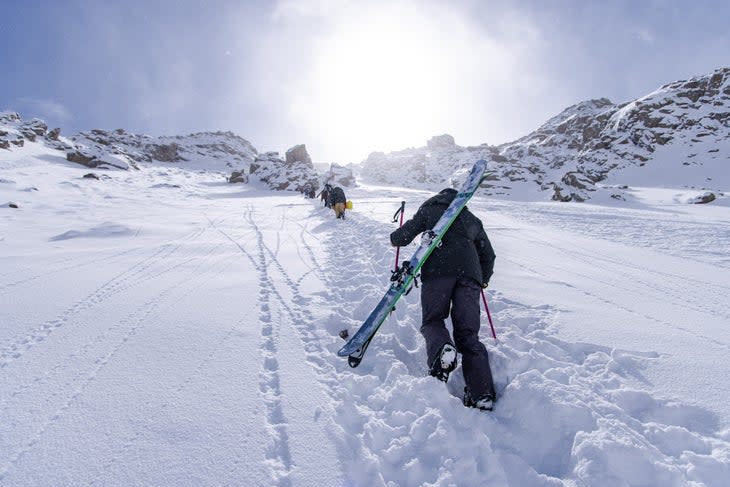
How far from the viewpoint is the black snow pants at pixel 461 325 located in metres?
2.88

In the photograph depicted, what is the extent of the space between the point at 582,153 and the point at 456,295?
284ft

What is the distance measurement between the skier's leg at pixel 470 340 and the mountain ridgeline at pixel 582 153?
30610 millimetres

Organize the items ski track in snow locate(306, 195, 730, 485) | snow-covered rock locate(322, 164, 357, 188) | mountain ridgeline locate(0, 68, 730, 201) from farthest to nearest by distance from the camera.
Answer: snow-covered rock locate(322, 164, 357, 188) → mountain ridgeline locate(0, 68, 730, 201) → ski track in snow locate(306, 195, 730, 485)

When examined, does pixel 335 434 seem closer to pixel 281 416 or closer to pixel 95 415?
pixel 281 416

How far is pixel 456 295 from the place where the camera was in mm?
3406

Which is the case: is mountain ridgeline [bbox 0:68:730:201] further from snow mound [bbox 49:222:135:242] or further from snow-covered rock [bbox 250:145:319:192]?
snow mound [bbox 49:222:135:242]

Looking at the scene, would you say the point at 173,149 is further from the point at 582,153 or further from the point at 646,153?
the point at 646,153

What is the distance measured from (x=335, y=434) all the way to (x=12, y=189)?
23.0 meters

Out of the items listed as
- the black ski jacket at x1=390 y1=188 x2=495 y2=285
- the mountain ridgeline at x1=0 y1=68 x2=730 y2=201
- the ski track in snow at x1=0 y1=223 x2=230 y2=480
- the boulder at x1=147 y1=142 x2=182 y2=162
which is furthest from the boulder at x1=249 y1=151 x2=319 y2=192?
the black ski jacket at x1=390 y1=188 x2=495 y2=285

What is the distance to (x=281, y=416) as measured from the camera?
2.70 m

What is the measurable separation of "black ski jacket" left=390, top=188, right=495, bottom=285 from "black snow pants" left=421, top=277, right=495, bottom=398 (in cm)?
10

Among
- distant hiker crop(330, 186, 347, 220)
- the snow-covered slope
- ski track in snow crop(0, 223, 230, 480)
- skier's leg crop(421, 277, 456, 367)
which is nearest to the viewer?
ski track in snow crop(0, 223, 230, 480)

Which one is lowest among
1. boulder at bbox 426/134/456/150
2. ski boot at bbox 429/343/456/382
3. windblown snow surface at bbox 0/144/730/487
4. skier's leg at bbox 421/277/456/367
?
windblown snow surface at bbox 0/144/730/487

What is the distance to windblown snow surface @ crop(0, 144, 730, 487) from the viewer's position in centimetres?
220
